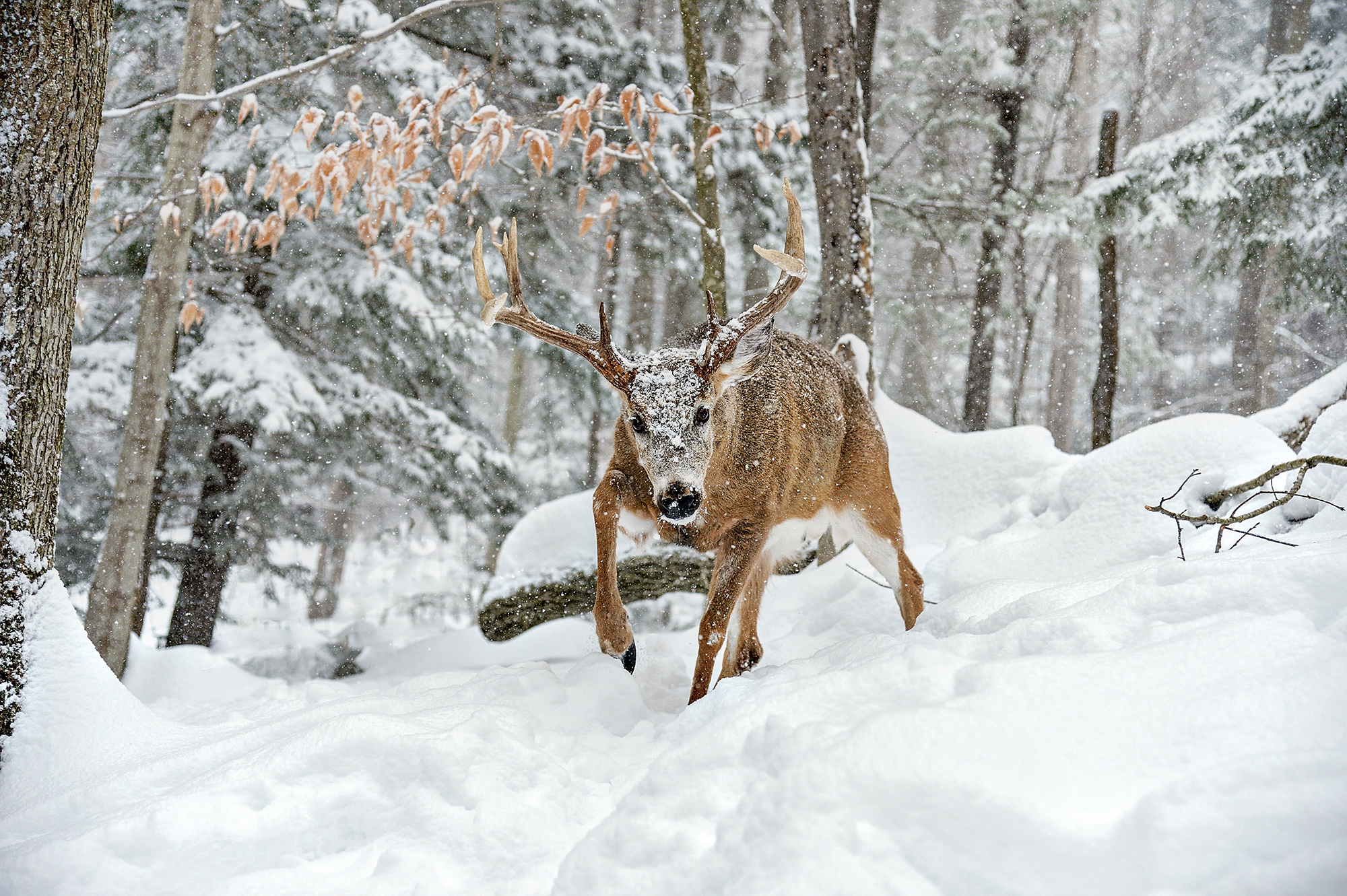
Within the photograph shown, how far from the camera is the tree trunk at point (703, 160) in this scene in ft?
21.1

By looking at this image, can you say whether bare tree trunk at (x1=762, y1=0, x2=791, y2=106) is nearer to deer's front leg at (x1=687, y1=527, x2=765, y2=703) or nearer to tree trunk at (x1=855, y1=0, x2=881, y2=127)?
tree trunk at (x1=855, y1=0, x2=881, y2=127)

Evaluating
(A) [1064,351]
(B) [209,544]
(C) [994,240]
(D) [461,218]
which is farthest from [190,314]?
(A) [1064,351]

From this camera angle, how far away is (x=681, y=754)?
201 cm

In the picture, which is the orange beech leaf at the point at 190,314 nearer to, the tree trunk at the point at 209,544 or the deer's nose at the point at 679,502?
the tree trunk at the point at 209,544

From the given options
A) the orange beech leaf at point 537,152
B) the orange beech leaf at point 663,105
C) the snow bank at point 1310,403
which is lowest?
the snow bank at point 1310,403

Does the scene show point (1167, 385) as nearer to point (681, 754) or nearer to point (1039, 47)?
point (1039, 47)

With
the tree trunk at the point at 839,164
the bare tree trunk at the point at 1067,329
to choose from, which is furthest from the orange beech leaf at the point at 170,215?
the bare tree trunk at the point at 1067,329

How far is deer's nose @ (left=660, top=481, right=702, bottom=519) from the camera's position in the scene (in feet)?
10.0

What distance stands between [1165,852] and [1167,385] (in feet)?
79.4

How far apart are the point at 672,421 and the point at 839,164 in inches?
144

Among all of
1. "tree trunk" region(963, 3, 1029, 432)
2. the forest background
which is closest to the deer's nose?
the forest background

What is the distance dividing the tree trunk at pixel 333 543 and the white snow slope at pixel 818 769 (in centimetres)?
548

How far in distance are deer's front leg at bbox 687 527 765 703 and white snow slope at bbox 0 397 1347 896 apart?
0.24 metres

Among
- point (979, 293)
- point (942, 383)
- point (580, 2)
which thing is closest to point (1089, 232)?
point (979, 293)
